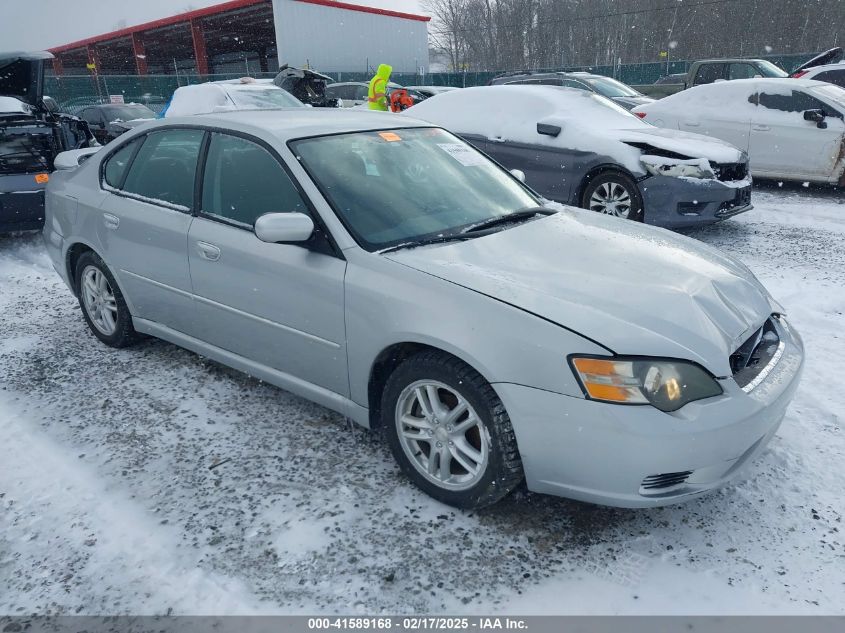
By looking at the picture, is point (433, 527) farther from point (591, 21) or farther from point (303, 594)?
point (591, 21)

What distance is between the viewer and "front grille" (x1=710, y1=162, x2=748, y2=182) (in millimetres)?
6059

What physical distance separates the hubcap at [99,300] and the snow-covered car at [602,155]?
343cm

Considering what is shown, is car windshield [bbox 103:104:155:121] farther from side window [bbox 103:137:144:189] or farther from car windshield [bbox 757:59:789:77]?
car windshield [bbox 757:59:789:77]

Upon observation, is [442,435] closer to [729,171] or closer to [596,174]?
[596,174]

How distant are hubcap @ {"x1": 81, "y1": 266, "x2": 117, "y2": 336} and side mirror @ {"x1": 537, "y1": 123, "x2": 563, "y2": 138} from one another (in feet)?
14.5

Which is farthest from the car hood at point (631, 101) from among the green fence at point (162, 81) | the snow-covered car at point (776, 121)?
the green fence at point (162, 81)

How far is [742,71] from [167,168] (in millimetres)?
13190

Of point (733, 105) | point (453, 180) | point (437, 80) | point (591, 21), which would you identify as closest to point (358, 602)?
point (453, 180)

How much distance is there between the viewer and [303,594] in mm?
2135

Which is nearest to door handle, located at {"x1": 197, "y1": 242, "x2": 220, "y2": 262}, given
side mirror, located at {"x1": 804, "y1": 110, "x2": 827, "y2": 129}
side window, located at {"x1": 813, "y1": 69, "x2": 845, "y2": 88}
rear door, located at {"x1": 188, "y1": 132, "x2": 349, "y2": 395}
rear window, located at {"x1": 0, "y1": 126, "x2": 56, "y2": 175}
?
rear door, located at {"x1": 188, "y1": 132, "x2": 349, "y2": 395}

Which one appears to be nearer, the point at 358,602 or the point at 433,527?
the point at 358,602

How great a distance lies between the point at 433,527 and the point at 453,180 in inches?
68.8

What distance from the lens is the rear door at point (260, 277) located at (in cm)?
272

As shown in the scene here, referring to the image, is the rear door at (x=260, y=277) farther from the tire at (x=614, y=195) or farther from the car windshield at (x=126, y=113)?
the car windshield at (x=126, y=113)
